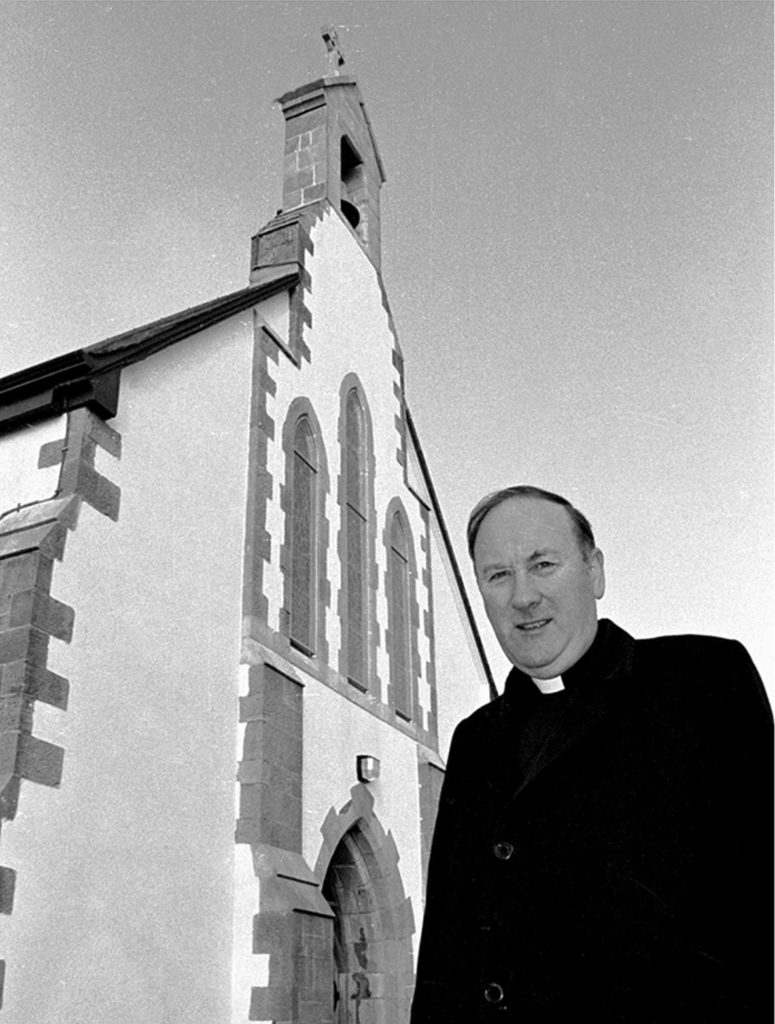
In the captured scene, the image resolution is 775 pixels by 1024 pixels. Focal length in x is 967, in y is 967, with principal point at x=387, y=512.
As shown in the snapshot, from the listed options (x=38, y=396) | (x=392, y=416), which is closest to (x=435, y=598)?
(x=392, y=416)

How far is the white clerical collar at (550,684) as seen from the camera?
6.10 feet

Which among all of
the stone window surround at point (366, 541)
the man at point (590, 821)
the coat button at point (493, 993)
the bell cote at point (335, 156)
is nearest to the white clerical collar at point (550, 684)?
the man at point (590, 821)

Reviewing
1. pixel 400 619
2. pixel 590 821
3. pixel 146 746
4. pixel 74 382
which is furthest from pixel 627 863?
pixel 400 619

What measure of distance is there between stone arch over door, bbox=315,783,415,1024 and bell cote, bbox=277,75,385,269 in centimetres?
706

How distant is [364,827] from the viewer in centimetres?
892

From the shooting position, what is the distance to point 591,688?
68.2 inches

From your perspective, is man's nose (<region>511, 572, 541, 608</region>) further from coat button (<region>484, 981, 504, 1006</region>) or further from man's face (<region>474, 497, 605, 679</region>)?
coat button (<region>484, 981, 504, 1006</region>)

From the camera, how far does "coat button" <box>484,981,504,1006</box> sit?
5.13 ft

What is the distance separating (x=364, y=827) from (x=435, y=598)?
13.6ft

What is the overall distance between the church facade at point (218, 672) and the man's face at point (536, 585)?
4.01 m

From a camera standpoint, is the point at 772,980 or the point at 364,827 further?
the point at 364,827

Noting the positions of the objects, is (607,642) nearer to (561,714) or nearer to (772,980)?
(561,714)

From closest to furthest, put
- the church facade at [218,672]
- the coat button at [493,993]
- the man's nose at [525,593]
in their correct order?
the coat button at [493,993] < the man's nose at [525,593] < the church facade at [218,672]

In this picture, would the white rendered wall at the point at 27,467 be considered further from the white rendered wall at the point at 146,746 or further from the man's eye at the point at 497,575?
the man's eye at the point at 497,575
